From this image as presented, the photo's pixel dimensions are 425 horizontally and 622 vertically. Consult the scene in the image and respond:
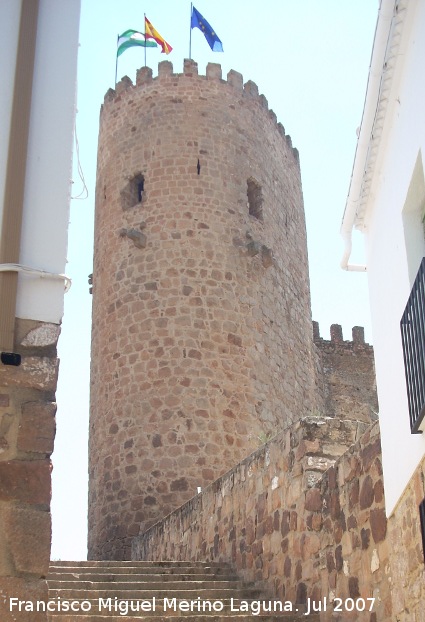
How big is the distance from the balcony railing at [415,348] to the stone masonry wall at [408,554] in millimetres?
311

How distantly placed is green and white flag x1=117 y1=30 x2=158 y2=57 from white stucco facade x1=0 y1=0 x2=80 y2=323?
499 inches

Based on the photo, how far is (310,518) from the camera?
7.44 m

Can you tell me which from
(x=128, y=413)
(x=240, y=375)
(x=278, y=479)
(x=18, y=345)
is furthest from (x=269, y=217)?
(x=18, y=345)

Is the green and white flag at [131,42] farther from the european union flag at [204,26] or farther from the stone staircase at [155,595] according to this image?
the stone staircase at [155,595]

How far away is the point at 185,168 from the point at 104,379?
3.69 metres

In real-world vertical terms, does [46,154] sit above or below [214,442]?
below

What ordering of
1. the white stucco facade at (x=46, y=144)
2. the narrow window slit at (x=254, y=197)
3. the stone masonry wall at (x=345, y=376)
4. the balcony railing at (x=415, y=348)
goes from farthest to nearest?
the stone masonry wall at (x=345, y=376)
the narrow window slit at (x=254, y=197)
the balcony railing at (x=415, y=348)
the white stucco facade at (x=46, y=144)

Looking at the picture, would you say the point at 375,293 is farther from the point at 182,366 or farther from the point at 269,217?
the point at 269,217

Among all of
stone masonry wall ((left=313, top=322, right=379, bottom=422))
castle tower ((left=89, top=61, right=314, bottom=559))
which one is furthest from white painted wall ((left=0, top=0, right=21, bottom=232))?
stone masonry wall ((left=313, top=322, right=379, bottom=422))

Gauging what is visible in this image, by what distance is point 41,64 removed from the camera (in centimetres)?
515

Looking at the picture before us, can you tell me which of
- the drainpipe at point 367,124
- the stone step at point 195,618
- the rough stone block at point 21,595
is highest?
the drainpipe at point 367,124

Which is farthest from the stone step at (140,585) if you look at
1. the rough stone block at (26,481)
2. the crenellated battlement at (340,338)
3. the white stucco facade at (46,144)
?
the crenellated battlement at (340,338)

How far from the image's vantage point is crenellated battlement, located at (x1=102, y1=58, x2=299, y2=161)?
1653 cm

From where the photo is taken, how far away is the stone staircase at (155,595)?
7.23 m
